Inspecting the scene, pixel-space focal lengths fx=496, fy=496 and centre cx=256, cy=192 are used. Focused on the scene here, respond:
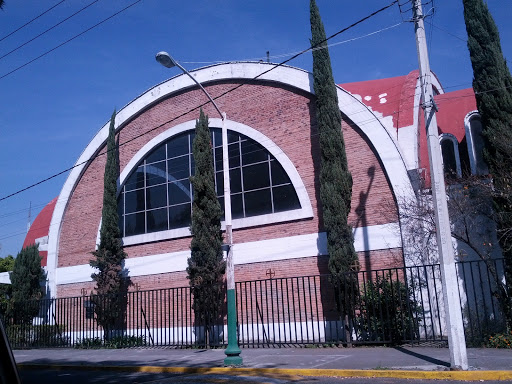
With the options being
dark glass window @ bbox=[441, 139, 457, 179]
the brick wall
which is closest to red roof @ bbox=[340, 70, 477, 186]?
dark glass window @ bbox=[441, 139, 457, 179]

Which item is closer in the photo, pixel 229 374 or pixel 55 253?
pixel 229 374

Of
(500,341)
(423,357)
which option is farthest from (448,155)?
(423,357)

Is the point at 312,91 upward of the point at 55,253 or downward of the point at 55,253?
upward

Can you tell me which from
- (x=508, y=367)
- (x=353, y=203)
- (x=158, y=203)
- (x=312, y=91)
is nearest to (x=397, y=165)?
(x=353, y=203)

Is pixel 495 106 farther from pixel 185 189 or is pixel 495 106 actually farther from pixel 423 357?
pixel 185 189

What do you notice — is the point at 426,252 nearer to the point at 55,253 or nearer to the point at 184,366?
the point at 184,366

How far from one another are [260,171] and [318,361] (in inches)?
373

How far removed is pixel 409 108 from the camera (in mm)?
18438

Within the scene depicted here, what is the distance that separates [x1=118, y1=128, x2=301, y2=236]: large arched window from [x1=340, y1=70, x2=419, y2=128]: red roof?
4.64 metres

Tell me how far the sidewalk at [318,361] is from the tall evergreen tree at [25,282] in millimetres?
6342

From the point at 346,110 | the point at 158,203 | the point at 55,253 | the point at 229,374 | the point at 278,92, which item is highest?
the point at 278,92

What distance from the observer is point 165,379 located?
10.6 metres

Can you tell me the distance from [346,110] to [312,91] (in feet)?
5.06

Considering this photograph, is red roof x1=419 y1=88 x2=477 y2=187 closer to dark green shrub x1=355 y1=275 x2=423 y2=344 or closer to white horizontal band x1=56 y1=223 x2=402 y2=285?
white horizontal band x1=56 y1=223 x2=402 y2=285
